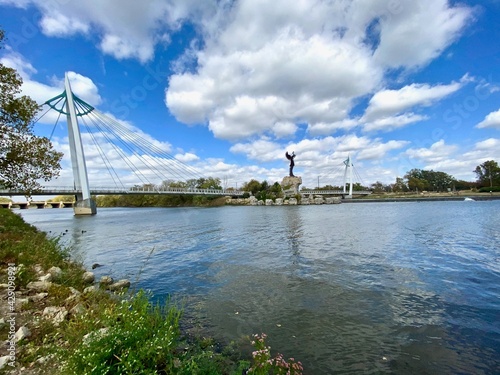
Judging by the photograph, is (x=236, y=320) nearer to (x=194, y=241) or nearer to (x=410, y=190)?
(x=194, y=241)

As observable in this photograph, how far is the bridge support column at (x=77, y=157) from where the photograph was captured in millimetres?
51344

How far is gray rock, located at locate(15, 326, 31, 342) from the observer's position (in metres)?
4.08

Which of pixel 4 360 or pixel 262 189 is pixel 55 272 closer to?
pixel 4 360

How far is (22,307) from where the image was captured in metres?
5.29

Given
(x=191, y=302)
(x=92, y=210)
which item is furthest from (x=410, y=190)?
(x=191, y=302)

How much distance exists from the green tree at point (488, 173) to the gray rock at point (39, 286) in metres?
Result: 150

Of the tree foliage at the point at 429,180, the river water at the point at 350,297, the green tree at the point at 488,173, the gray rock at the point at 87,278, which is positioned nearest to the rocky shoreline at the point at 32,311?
the gray rock at the point at 87,278

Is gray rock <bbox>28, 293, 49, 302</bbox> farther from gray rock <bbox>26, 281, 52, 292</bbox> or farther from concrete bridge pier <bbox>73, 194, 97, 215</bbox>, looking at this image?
concrete bridge pier <bbox>73, 194, 97, 215</bbox>

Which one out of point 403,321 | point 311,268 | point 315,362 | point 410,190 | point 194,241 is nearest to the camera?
point 315,362

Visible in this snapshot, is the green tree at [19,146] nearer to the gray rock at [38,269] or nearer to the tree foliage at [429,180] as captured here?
the gray rock at [38,269]

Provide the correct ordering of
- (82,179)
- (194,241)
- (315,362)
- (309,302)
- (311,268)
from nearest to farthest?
(315,362) < (309,302) < (311,268) < (194,241) < (82,179)

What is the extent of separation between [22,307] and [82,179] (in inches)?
2245

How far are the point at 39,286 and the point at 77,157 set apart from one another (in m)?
55.5

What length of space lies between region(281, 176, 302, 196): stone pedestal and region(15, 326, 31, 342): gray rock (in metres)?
103
